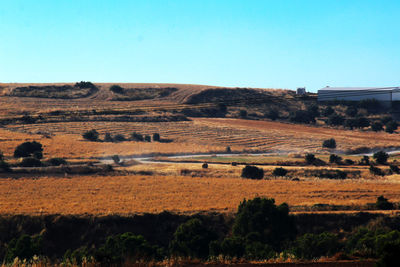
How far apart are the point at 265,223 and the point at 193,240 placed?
528 cm

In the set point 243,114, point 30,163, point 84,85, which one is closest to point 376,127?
point 243,114

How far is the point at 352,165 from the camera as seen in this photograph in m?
66.1

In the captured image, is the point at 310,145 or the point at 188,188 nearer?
the point at 188,188

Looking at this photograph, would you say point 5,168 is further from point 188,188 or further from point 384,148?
point 384,148

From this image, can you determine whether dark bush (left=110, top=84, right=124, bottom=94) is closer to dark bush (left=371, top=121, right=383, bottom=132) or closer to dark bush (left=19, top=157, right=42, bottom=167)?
dark bush (left=371, top=121, right=383, bottom=132)

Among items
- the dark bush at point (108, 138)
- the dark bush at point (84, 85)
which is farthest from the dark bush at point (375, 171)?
the dark bush at point (84, 85)

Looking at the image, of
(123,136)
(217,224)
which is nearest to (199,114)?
(123,136)

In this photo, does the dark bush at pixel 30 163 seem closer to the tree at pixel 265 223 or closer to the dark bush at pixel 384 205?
the tree at pixel 265 223

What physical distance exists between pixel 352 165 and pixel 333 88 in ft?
224

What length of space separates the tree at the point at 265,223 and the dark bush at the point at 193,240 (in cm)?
272

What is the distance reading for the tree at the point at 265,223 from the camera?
31828 millimetres

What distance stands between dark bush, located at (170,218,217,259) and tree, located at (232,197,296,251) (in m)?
2.72

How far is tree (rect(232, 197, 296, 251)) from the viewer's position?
31828mm

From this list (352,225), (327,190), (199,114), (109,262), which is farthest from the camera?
(199,114)
